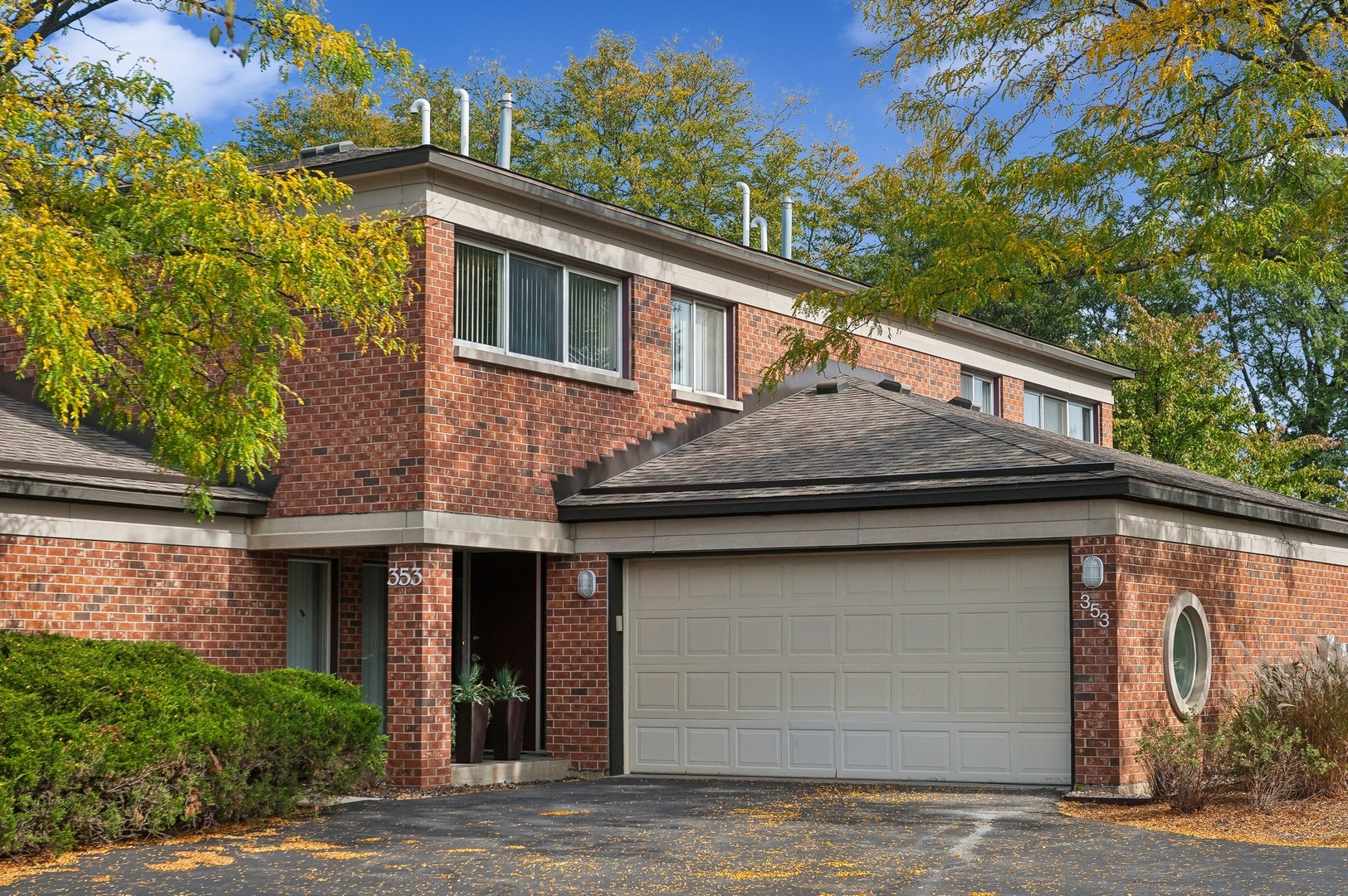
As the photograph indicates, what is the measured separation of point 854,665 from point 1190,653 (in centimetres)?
355

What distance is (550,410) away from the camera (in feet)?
57.4

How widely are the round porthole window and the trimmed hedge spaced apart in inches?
323

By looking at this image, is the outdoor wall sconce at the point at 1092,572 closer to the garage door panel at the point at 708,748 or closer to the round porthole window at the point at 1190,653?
the round porthole window at the point at 1190,653

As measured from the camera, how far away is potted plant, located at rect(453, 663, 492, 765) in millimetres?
16406

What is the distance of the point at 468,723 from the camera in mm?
16406

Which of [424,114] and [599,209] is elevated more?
[424,114]

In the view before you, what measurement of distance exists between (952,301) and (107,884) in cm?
1207

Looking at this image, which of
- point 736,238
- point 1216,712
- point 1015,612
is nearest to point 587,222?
point 1015,612

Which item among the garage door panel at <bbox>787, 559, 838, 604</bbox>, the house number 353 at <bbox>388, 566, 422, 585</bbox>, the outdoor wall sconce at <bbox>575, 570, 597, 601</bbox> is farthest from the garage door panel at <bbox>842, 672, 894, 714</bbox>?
the house number 353 at <bbox>388, 566, 422, 585</bbox>

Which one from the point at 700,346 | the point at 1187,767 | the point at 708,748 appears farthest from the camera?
the point at 700,346

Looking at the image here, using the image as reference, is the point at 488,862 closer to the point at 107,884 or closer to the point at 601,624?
the point at 107,884

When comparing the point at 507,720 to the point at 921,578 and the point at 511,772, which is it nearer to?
the point at 511,772

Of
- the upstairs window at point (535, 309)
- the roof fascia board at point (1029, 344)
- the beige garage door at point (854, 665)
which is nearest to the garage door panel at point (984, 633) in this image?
the beige garage door at point (854, 665)

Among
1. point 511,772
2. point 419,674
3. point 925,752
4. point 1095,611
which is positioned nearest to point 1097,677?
point 1095,611
